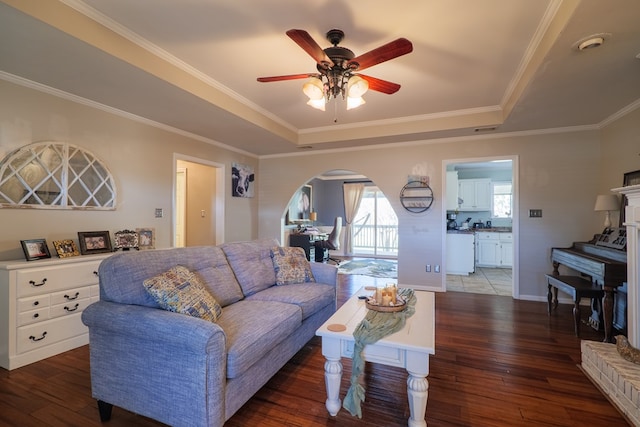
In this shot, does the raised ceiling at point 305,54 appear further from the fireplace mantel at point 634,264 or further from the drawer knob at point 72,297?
the drawer knob at point 72,297

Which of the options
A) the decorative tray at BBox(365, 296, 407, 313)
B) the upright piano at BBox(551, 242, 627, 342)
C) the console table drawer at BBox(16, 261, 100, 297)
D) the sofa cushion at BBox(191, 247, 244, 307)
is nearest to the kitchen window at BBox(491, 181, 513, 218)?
the upright piano at BBox(551, 242, 627, 342)

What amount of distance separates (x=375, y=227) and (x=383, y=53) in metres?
7.23

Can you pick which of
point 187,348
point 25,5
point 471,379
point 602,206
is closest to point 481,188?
point 602,206

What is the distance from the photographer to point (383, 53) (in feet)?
6.34

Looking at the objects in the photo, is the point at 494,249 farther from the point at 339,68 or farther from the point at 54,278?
the point at 54,278

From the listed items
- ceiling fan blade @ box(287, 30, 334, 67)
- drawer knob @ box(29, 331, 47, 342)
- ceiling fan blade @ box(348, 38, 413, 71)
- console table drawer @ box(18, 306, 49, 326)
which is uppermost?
ceiling fan blade @ box(287, 30, 334, 67)

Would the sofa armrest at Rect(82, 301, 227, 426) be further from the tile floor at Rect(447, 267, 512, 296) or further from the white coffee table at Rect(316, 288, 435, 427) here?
the tile floor at Rect(447, 267, 512, 296)

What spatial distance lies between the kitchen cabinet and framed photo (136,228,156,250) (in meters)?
5.37

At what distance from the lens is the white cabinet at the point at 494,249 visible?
6.54 metres

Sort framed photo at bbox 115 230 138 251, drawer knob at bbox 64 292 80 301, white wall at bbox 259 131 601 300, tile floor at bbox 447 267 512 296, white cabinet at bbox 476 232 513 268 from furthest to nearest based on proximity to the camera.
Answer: white cabinet at bbox 476 232 513 268 < tile floor at bbox 447 267 512 296 < white wall at bbox 259 131 601 300 < framed photo at bbox 115 230 138 251 < drawer knob at bbox 64 292 80 301

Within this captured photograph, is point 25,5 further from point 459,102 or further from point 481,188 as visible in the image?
point 481,188

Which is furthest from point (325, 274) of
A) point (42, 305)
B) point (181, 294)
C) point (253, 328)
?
point (42, 305)

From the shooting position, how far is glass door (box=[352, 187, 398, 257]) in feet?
28.7

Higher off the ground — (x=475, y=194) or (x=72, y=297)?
(x=475, y=194)
